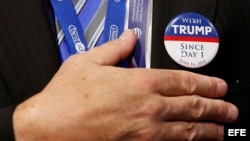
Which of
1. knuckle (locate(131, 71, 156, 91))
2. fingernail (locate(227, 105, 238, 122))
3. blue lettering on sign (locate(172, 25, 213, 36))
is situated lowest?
fingernail (locate(227, 105, 238, 122))

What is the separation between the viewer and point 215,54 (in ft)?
2.66

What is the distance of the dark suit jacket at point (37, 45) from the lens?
2.53ft

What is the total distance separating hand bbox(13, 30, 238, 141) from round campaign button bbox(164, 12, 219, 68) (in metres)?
0.07

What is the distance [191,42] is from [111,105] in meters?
0.23

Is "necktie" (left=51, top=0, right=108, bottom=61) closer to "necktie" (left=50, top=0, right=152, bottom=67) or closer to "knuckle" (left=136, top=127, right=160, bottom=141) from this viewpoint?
"necktie" (left=50, top=0, right=152, bottom=67)

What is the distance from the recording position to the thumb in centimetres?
73

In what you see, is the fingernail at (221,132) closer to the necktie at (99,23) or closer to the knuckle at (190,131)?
the knuckle at (190,131)

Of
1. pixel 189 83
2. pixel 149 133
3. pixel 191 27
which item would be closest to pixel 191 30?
pixel 191 27

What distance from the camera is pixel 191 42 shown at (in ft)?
2.61

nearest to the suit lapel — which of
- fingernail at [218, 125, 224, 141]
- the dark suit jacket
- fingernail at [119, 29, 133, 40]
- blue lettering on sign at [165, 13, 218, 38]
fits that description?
the dark suit jacket

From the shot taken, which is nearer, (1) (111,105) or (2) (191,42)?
(1) (111,105)

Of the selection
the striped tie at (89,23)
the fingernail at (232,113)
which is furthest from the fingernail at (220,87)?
the striped tie at (89,23)

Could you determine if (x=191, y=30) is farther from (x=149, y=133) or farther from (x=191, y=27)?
(x=149, y=133)

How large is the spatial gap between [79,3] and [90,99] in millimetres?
232
